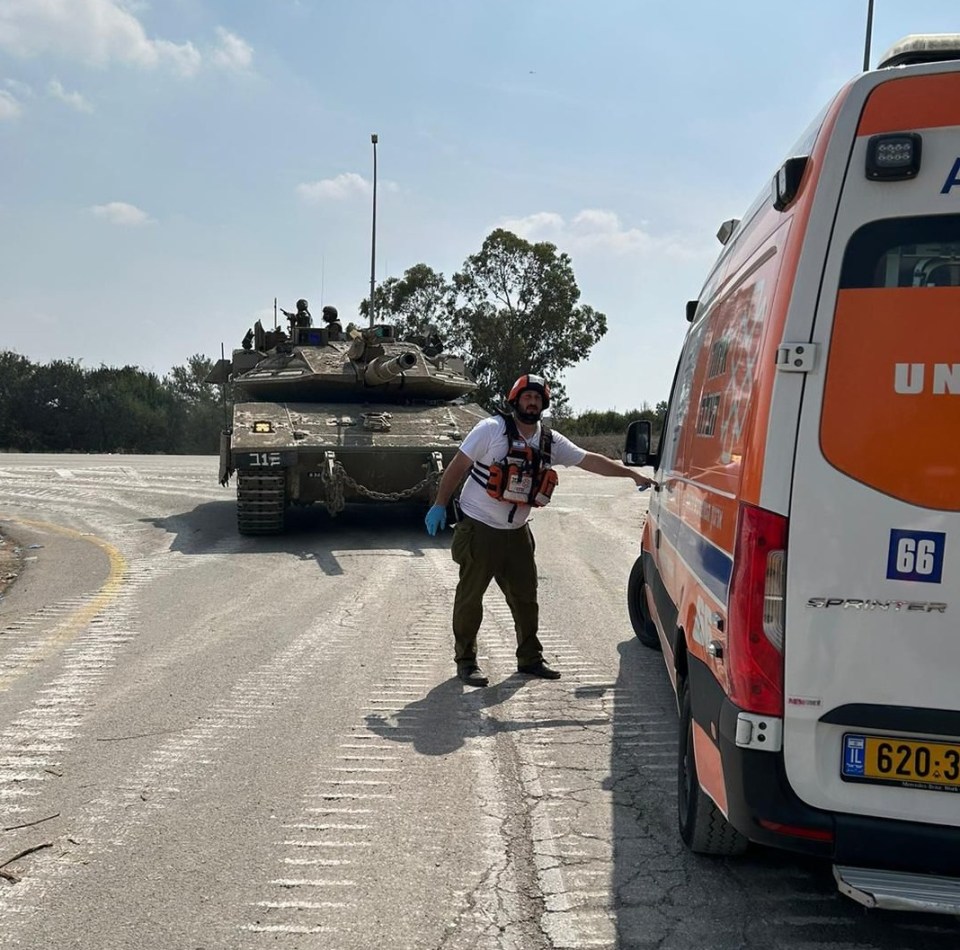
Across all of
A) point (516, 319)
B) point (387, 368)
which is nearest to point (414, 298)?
point (516, 319)

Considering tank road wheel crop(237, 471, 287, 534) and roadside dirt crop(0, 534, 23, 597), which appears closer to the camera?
roadside dirt crop(0, 534, 23, 597)

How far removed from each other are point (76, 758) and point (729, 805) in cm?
286

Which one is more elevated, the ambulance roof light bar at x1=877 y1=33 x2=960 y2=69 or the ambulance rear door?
the ambulance roof light bar at x1=877 y1=33 x2=960 y2=69

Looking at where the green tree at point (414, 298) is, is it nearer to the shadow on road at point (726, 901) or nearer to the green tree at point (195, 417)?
the green tree at point (195, 417)

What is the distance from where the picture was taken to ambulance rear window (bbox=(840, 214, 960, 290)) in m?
2.82

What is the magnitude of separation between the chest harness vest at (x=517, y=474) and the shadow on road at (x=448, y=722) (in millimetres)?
1039

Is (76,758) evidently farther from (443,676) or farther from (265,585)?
(265,585)

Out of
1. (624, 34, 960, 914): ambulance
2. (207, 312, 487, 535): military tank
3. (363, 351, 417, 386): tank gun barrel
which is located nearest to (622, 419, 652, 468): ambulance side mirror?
(624, 34, 960, 914): ambulance

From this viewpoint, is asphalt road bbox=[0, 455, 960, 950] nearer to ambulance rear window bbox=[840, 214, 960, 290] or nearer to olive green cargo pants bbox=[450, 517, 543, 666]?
olive green cargo pants bbox=[450, 517, 543, 666]

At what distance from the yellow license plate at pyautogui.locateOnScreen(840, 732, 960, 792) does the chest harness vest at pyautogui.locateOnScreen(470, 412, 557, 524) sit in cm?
314

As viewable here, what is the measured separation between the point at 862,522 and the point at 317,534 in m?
10.3

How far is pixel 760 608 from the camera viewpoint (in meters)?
2.90

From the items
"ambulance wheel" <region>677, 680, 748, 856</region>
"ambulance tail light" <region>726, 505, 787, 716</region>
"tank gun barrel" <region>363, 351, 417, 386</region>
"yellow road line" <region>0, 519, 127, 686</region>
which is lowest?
"yellow road line" <region>0, 519, 127, 686</region>

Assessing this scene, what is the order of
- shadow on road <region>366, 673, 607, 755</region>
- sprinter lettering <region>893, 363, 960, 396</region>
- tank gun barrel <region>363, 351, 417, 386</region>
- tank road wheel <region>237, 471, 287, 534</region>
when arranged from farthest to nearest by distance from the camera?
1. tank gun barrel <region>363, 351, 417, 386</region>
2. tank road wheel <region>237, 471, 287, 534</region>
3. shadow on road <region>366, 673, 607, 755</region>
4. sprinter lettering <region>893, 363, 960, 396</region>
